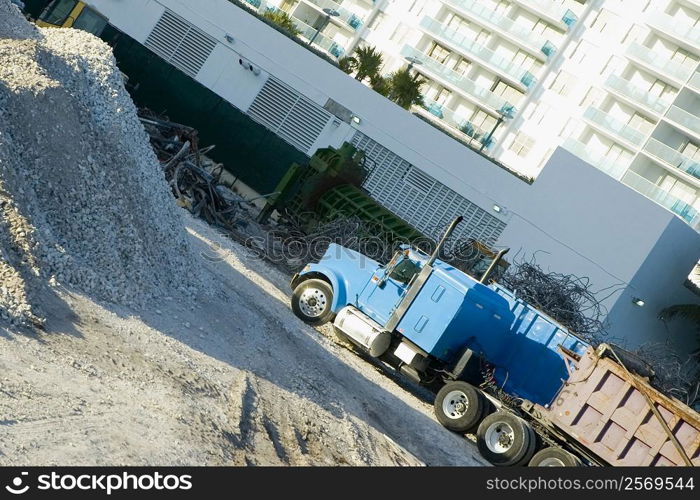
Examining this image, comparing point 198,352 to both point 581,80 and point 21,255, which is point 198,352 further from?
point 581,80

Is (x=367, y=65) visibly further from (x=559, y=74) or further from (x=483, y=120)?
(x=559, y=74)

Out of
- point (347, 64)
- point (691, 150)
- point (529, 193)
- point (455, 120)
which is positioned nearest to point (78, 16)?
point (347, 64)

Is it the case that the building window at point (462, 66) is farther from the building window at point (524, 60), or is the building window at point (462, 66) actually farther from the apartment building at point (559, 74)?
the building window at point (524, 60)

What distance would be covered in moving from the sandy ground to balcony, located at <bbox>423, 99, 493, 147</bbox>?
138ft

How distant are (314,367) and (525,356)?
4.36 meters

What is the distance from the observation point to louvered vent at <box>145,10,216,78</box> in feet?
125

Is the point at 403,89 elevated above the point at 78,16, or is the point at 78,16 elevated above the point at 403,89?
the point at 403,89

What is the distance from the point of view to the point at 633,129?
55750 millimetres

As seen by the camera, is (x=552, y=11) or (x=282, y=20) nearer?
(x=552, y=11)

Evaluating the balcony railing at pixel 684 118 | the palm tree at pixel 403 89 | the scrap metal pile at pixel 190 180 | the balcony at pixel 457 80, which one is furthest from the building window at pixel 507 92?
the scrap metal pile at pixel 190 180

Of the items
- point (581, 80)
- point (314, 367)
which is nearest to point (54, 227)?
point (314, 367)

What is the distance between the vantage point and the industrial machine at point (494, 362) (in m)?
16.4

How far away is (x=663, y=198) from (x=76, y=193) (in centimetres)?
4341

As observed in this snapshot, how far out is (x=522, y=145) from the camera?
196 feet
